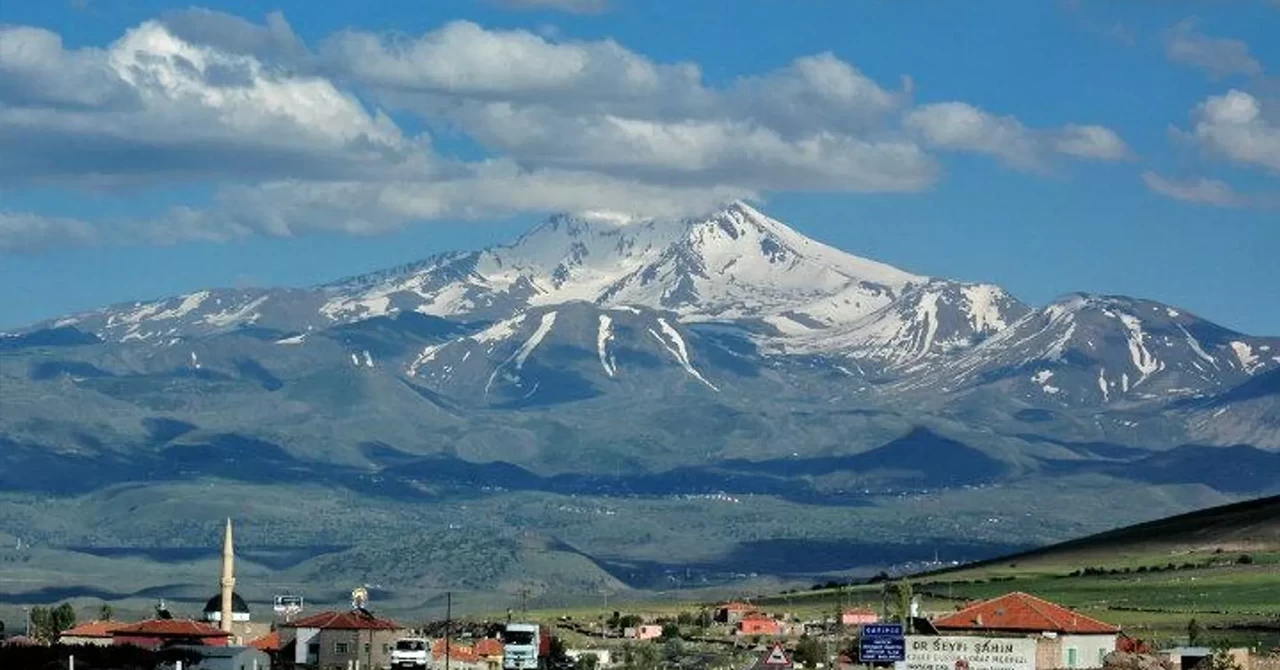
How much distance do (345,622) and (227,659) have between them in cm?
2845

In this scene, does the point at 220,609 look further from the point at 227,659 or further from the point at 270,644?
the point at 227,659

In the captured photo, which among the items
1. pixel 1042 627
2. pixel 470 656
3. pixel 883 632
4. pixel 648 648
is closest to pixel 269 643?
pixel 470 656

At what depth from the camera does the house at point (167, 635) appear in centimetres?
13700

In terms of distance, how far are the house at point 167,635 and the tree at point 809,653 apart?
2461cm

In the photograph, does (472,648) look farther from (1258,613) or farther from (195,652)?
(1258,613)

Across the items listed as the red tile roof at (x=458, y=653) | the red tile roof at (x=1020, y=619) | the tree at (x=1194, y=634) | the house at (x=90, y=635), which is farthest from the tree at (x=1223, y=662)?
the house at (x=90, y=635)

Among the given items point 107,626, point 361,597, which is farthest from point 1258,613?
point 107,626

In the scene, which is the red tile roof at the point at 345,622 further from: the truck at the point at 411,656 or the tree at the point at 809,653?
the truck at the point at 411,656

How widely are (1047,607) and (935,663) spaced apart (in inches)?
1287

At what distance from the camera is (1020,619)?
384 ft

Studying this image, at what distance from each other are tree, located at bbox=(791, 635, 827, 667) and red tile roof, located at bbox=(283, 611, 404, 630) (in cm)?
1966

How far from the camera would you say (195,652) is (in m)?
115

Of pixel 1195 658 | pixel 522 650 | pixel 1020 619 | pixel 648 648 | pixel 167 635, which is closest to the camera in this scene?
pixel 1195 658

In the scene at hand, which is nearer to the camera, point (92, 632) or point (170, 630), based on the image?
point (170, 630)
